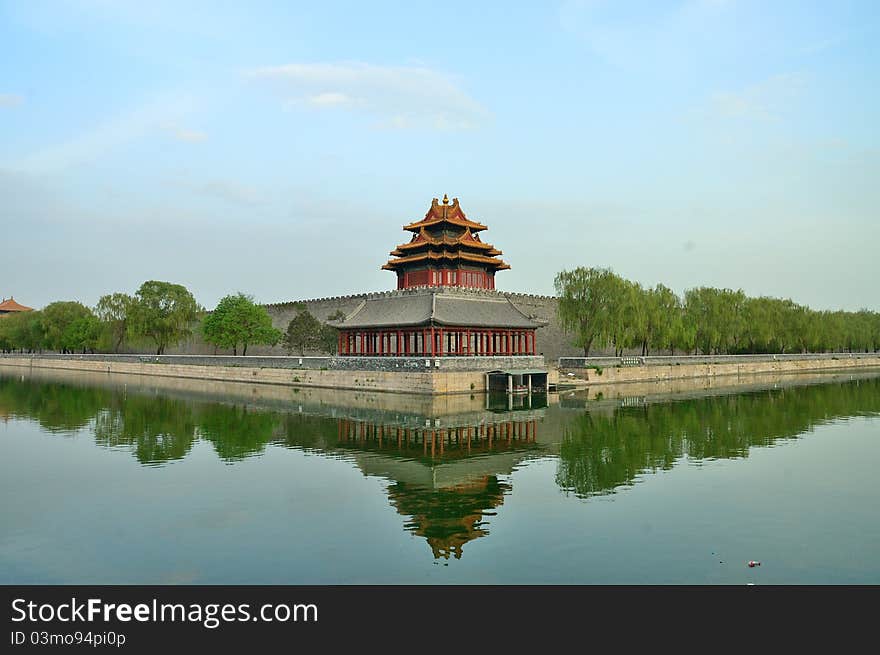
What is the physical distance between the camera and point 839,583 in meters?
9.67

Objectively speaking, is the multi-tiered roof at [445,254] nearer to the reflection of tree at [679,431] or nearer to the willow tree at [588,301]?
the willow tree at [588,301]

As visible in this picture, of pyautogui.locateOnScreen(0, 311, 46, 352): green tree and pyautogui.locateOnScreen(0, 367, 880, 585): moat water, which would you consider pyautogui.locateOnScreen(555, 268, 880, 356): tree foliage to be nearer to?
pyautogui.locateOnScreen(0, 367, 880, 585): moat water

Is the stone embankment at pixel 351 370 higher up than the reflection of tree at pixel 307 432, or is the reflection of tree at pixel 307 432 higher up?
the stone embankment at pixel 351 370

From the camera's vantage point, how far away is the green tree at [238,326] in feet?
181

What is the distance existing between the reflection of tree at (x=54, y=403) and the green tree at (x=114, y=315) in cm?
1959

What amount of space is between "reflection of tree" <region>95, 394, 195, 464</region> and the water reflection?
0.06m

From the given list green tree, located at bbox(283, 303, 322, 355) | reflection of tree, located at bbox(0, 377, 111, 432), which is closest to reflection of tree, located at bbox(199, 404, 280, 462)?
reflection of tree, located at bbox(0, 377, 111, 432)

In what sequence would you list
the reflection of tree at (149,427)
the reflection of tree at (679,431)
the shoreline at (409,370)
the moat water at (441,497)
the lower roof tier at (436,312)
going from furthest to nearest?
the lower roof tier at (436,312)
the shoreline at (409,370)
the reflection of tree at (149,427)
the reflection of tree at (679,431)
the moat water at (441,497)

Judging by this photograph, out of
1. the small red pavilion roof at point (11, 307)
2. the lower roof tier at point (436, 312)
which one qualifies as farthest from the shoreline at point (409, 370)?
the small red pavilion roof at point (11, 307)

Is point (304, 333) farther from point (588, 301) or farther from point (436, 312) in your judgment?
point (588, 301)

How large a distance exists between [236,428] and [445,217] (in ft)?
87.7

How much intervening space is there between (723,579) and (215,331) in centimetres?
5090

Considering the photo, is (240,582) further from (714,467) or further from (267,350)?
(267,350)
